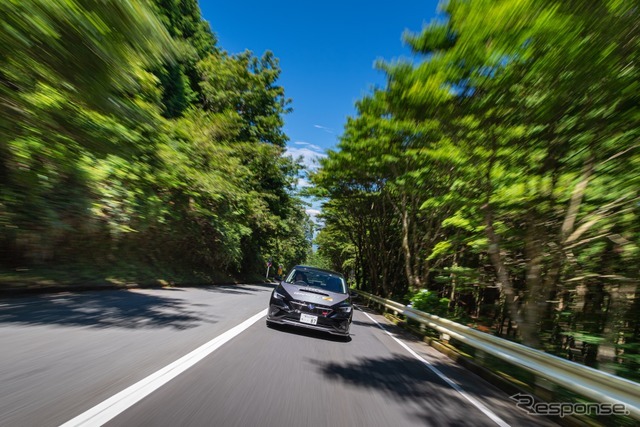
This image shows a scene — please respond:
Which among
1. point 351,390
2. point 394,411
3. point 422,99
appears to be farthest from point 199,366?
point 422,99

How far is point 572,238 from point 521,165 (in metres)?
1.90

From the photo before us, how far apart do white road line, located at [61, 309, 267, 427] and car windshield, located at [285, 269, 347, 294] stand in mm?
2705

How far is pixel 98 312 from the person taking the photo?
22.4 ft

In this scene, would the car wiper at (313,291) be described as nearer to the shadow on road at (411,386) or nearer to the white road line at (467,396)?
the shadow on road at (411,386)

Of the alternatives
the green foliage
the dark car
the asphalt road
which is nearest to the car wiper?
the dark car

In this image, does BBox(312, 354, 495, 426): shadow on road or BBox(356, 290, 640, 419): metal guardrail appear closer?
BBox(356, 290, 640, 419): metal guardrail

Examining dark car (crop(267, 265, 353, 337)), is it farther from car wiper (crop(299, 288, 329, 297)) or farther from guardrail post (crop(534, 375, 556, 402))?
guardrail post (crop(534, 375, 556, 402))

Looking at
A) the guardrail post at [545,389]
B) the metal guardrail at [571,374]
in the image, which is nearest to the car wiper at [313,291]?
the metal guardrail at [571,374]

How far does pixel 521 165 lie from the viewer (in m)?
7.96

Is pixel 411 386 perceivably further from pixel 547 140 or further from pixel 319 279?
pixel 547 140

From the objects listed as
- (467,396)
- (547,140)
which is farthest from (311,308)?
(547,140)

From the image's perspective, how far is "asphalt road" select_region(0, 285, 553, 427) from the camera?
9.70 feet

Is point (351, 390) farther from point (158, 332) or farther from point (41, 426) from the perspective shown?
point (158, 332)

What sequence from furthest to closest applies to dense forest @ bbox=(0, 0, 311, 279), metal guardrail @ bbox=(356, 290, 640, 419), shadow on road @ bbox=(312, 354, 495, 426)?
1. dense forest @ bbox=(0, 0, 311, 279)
2. shadow on road @ bbox=(312, 354, 495, 426)
3. metal guardrail @ bbox=(356, 290, 640, 419)
